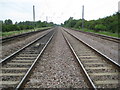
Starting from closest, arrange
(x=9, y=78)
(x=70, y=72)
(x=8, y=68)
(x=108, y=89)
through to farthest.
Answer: (x=108, y=89) → (x=9, y=78) → (x=70, y=72) → (x=8, y=68)

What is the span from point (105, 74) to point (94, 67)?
74 centimetres

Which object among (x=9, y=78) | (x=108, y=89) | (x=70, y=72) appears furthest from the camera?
(x=70, y=72)

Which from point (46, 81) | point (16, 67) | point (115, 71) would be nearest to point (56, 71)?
A: point (46, 81)

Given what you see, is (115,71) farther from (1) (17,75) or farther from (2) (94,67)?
(1) (17,75)

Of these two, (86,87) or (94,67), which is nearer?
(86,87)

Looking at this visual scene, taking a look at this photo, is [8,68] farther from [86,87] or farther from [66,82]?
[86,87]

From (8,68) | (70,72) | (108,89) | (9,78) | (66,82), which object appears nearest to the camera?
(108,89)

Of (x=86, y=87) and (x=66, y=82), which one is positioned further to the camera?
(x=66, y=82)

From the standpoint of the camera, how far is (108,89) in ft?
11.1

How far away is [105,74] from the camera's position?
14.1 ft

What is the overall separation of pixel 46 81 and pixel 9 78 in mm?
1309

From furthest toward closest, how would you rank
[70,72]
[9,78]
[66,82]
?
1. [70,72]
2. [9,78]
3. [66,82]

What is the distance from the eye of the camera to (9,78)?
4.05m

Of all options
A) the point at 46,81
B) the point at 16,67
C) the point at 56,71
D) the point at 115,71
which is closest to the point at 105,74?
the point at 115,71
